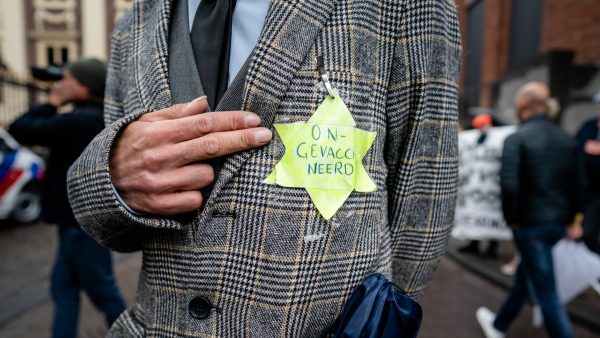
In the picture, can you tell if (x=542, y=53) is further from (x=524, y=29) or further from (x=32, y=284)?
(x=32, y=284)

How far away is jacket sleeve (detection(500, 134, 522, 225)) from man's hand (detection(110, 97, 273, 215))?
2.71 meters

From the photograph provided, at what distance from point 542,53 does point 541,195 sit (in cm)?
584

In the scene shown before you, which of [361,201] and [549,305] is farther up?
[361,201]


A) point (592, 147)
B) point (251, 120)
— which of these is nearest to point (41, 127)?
point (251, 120)

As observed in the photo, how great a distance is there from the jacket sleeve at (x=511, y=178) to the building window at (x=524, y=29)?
753cm

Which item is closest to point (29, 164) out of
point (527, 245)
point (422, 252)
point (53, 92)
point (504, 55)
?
point (53, 92)

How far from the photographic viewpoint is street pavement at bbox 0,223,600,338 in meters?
3.62

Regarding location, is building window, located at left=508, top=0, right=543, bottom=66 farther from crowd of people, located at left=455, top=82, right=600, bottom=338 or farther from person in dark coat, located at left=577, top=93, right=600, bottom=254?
crowd of people, located at left=455, top=82, right=600, bottom=338

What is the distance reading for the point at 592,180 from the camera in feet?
15.3

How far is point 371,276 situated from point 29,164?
7.31 metres

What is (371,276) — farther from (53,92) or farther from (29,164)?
(29,164)

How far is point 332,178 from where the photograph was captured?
904 mm

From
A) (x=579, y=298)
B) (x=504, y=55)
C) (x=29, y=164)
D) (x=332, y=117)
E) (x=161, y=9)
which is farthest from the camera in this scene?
(x=504, y=55)

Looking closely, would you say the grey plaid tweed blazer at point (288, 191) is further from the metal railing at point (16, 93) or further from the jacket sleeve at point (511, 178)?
the metal railing at point (16, 93)
